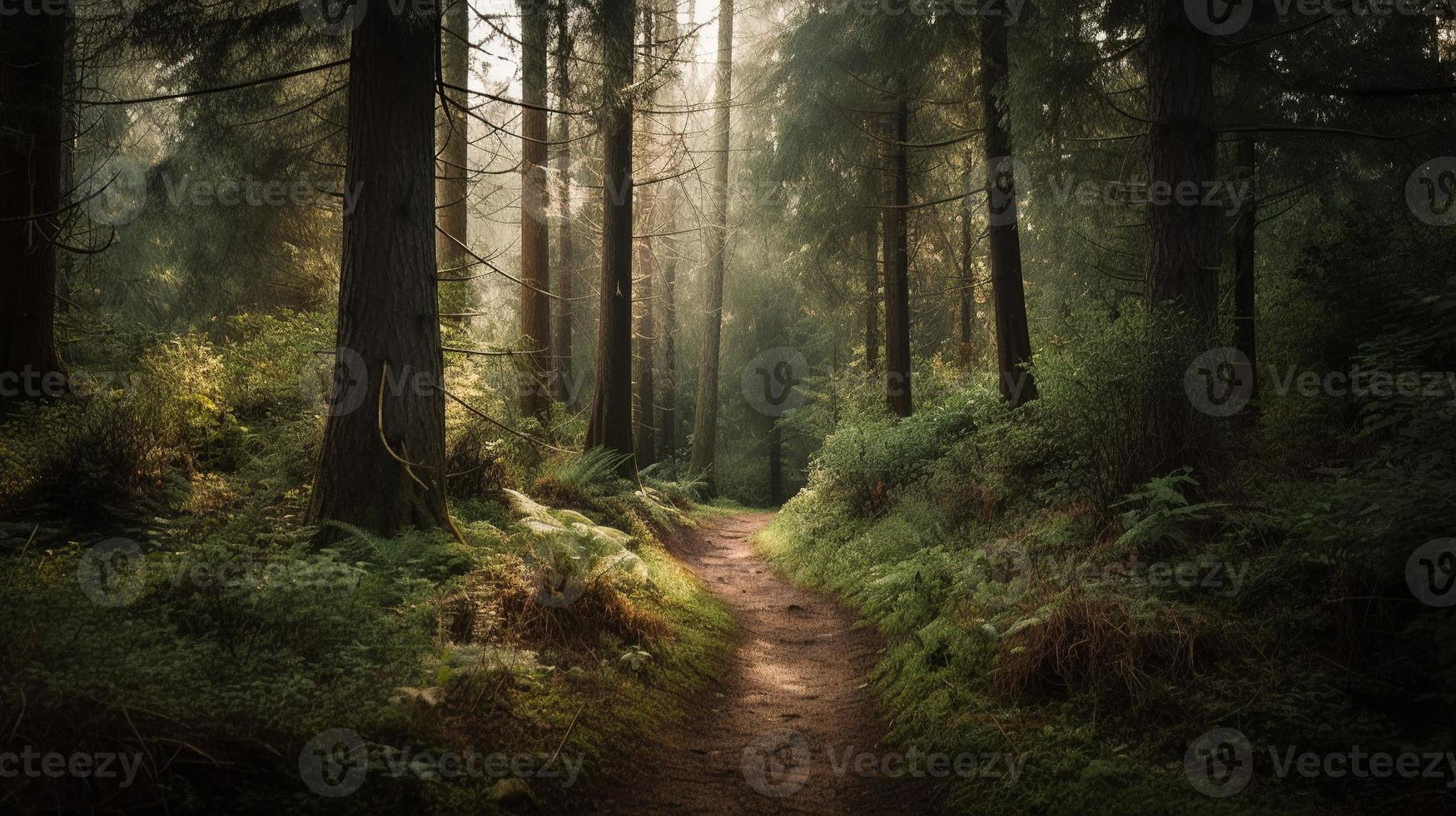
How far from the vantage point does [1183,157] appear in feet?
24.0

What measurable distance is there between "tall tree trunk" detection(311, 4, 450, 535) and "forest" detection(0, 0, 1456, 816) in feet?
0.10

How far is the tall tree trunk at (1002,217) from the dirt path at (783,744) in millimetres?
5415

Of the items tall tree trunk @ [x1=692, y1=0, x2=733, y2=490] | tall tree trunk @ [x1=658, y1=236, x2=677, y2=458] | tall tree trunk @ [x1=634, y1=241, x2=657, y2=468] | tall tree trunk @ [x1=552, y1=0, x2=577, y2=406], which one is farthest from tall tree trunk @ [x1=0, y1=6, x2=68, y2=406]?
tall tree trunk @ [x1=692, y1=0, x2=733, y2=490]

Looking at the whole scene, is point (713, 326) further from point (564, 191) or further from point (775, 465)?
point (564, 191)

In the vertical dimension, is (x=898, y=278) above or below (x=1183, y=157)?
above

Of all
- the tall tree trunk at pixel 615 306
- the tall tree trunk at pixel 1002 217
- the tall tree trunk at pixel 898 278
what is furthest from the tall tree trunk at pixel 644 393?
the tall tree trunk at pixel 1002 217

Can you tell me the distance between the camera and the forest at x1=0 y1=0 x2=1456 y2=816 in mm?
3812

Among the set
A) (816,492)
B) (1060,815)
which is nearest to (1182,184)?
(1060,815)

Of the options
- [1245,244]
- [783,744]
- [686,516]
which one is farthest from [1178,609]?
[686,516]

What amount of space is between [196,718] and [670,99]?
16.5m

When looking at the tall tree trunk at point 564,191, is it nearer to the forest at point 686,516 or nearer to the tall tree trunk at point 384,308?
the forest at point 686,516

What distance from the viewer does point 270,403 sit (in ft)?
28.7

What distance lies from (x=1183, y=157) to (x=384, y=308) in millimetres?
7266

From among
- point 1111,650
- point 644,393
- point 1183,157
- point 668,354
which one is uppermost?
point 668,354
